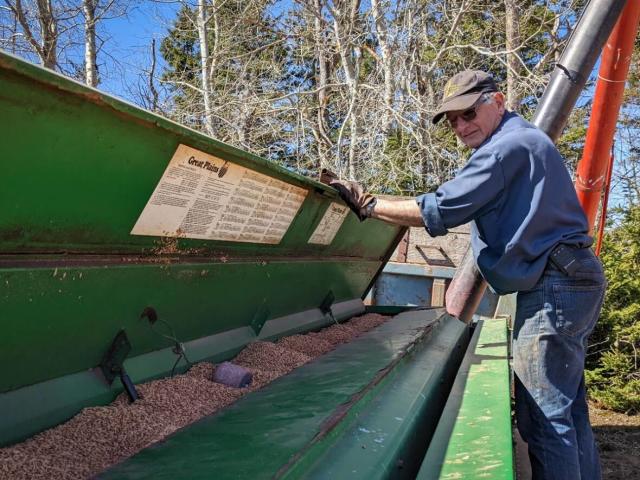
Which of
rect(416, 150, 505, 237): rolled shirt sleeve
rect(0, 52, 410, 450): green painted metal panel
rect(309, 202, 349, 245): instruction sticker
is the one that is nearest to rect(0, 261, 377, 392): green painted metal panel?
rect(0, 52, 410, 450): green painted metal panel

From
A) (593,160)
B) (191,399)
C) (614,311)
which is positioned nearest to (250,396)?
(191,399)

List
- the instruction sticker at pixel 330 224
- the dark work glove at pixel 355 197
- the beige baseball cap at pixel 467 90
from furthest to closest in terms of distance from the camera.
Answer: the instruction sticker at pixel 330 224 < the dark work glove at pixel 355 197 < the beige baseball cap at pixel 467 90

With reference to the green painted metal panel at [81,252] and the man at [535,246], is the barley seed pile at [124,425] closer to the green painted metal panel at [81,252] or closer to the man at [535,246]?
the green painted metal panel at [81,252]

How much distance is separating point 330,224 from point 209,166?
1319 mm

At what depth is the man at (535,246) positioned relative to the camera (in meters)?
2.14

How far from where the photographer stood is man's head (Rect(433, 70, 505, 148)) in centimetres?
226

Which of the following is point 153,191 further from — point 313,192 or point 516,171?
point 516,171

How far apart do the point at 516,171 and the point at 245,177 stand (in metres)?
1.05

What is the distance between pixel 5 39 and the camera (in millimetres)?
10148

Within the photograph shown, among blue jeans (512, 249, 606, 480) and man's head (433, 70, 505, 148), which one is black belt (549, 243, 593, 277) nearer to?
blue jeans (512, 249, 606, 480)

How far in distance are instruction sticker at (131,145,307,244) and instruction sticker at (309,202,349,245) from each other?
16.1 inches

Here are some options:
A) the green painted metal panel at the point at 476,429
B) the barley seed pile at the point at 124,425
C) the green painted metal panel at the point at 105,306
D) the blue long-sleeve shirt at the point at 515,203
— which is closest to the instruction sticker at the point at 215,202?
the green painted metal panel at the point at 105,306

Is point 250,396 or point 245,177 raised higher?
point 245,177

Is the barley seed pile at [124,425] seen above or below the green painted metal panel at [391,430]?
below
